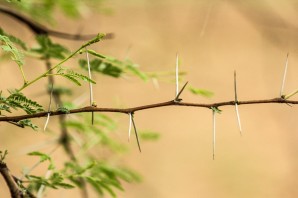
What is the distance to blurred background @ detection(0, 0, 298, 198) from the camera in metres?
3.94

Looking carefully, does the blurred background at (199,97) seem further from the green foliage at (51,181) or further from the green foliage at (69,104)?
the green foliage at (51,181)

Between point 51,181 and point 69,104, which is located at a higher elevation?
point 69,104

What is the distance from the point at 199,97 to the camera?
438cm

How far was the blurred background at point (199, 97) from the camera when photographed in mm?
3936

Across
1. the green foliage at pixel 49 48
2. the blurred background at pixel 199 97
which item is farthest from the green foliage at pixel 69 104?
the blurred background at pixel 199 97

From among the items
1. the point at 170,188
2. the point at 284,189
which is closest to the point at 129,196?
the point at 170,188

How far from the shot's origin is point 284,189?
3881 mm

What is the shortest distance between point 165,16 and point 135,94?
0.81 meters

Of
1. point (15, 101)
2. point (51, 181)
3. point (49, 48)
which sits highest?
point (49, 48)

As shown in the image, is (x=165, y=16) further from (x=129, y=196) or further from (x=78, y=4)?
(x=78, y=4)

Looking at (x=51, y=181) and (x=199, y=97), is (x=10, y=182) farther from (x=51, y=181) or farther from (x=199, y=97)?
(x=199, y=97)

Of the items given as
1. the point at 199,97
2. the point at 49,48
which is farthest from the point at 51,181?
the point at 199,97

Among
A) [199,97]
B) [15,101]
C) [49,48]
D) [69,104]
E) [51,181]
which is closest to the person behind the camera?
[15,101]

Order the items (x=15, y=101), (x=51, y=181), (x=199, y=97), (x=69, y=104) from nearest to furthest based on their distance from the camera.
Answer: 1. (x=15, y=101)
2. (x=51, y=181)
3. (x=69, y=104)
4. (x=199, y=97)
